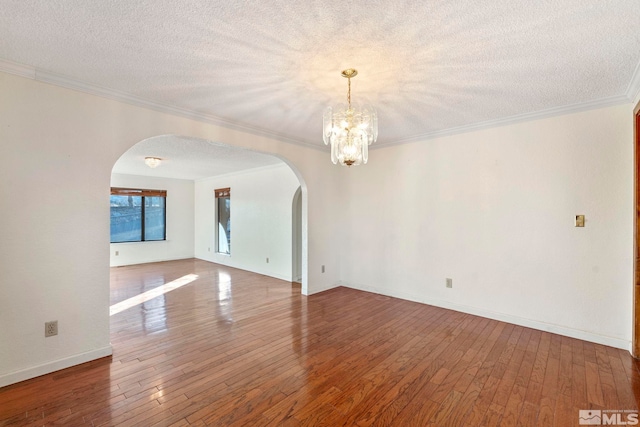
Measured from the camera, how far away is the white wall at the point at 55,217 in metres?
2.25

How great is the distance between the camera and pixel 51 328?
2.43 meters

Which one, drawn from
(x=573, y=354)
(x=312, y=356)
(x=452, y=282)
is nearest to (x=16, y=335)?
(x=312, y=356)

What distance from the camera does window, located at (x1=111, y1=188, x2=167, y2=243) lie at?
7500 mm

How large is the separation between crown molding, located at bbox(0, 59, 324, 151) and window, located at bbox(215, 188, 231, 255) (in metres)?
4.17

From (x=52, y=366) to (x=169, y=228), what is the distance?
6.32m

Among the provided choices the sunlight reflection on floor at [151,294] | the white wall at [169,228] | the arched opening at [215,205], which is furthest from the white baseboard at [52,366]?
the white wall at [169,228]

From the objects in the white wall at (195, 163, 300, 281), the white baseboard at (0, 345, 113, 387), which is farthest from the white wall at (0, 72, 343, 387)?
the white wall at (195, 163, 300, 281)

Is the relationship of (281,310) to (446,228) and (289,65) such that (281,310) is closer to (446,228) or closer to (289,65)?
(446,228)

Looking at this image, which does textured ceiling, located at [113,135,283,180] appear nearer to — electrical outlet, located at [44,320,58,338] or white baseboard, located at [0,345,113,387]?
electrical outlet, located at [44,320,58,338]

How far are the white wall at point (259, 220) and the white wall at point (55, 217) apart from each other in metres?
3.32

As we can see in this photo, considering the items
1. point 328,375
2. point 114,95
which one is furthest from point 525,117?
point 114,95

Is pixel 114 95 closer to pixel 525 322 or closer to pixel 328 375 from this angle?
pixel 328 375

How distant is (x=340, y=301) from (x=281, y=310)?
0.96m

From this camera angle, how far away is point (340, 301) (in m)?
4.36
